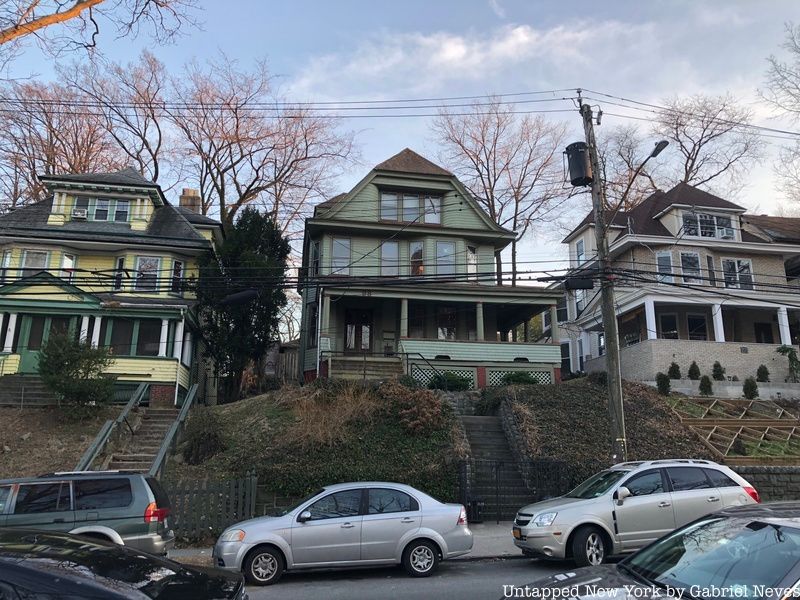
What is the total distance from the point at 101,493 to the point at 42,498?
2.82 ft

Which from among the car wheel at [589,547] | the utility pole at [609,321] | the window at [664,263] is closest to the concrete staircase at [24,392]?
the utility pole at [609,321]

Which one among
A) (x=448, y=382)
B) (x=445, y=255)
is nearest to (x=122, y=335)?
(x=448, y=382)

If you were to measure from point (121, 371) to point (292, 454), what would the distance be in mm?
11788

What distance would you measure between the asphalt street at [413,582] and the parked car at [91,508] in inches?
78.4

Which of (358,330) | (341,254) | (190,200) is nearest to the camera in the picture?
(341,254)

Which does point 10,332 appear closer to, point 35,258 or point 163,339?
point 35,258

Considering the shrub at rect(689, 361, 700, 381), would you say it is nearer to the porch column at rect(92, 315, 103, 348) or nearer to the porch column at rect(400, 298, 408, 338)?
the porch column at rect(400, 298, 408, 338)

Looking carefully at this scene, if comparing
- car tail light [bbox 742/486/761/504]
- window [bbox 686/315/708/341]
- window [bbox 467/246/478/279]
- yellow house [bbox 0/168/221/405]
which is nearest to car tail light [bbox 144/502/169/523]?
car tail light [bbox 742/486/761/504]

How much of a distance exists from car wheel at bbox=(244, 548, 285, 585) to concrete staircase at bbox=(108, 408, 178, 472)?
6.99 metres

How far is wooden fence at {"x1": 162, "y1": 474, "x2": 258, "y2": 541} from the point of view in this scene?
12.6m

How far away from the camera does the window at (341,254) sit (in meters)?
27.8

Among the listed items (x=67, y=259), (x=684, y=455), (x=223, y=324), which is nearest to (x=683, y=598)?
(x=684, y=455)

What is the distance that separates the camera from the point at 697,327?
104ft

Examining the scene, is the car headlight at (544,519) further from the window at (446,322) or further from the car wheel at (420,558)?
the window at (446,322)
